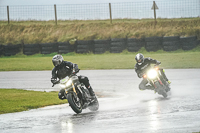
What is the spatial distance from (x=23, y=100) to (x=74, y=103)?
3434 mm

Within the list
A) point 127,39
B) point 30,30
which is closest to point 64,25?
point 30,30

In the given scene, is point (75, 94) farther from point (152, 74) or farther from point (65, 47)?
point (65, 47)

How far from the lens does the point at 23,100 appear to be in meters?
12.5

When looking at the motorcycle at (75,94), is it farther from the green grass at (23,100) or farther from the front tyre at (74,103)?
the green grass at (23,100)

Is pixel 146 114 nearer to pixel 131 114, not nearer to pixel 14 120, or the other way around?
pixel 131 114

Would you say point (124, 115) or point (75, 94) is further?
point (75, 94)

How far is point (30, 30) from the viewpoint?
3819 centimetres

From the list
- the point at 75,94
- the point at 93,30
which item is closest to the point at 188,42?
the point at 93,30

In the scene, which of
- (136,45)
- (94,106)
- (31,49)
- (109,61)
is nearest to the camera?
(94,106)

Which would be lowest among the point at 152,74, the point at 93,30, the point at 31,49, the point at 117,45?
the point at 31,49

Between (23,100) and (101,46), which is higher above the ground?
(23,100)

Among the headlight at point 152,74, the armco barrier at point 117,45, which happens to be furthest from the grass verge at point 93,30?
the headlight at point 152,74

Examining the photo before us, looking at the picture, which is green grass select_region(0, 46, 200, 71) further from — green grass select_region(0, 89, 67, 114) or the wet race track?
green grass select_region(0, 89, 67, 114)

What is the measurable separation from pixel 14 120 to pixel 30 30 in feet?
97.9
